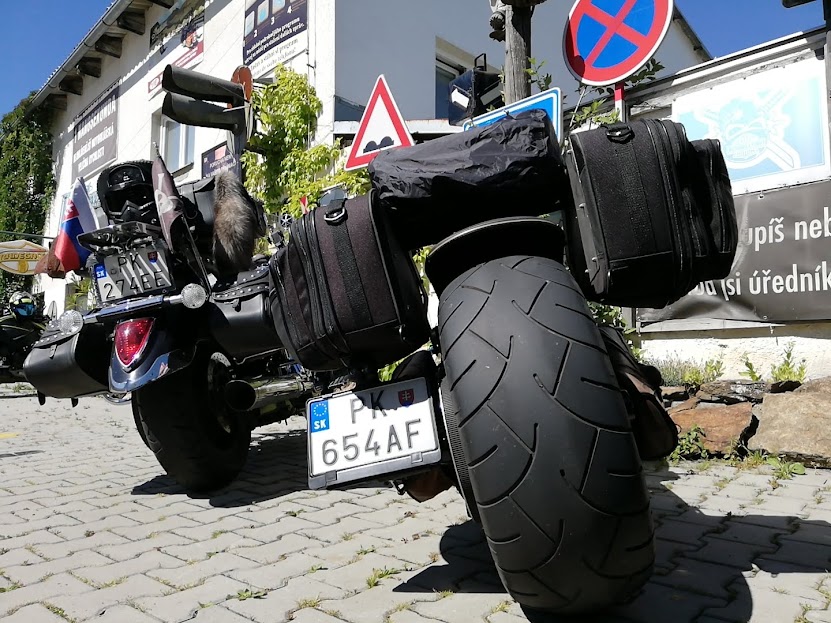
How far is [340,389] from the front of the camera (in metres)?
2.10

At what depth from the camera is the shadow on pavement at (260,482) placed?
11.5ft

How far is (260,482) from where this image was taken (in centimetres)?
384

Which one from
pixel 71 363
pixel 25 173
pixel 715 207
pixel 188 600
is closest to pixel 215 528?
pixel 188 600

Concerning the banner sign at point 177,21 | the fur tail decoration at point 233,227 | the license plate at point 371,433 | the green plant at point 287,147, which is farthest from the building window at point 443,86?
the license plate at point 371,433

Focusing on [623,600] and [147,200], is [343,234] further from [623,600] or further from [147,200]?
[147,200]

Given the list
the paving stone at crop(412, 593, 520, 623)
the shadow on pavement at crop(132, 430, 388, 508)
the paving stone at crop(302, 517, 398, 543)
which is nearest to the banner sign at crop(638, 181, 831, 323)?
the shadow on pavement at crop(132, 430, 388, 508)

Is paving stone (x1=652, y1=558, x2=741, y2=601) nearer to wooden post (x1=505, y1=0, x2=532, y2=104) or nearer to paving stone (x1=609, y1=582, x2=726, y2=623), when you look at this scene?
paving stone (x1=609, y1=582, x2=726, y2=623)

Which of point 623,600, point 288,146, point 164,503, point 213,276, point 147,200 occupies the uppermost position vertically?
point 288,146

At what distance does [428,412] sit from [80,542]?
6.22 ft

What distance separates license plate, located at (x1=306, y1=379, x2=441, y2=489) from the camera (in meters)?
1.83

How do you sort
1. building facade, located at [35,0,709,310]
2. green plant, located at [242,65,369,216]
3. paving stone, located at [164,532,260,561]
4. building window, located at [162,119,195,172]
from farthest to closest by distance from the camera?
building window, located at [162,119,195,172] → building facade, located at [35,0,709,310] → green plant, located at [242,65,369,216] → paving stone, located at [164,532,260,561]

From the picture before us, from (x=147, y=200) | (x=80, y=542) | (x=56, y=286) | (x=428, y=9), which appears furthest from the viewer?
(x=56, y=286)

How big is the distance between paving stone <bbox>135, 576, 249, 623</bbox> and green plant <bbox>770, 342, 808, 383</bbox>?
403 centimetres

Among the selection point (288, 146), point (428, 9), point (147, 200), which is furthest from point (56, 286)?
point (147, 200)
